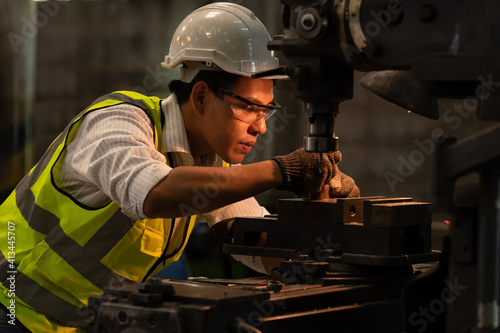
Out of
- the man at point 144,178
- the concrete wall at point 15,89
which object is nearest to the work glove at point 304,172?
the man at point 144,178

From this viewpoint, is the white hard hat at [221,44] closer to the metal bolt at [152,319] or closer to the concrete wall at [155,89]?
the metal bolt at [152,319]

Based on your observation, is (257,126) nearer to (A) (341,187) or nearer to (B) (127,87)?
(A) (341,187)

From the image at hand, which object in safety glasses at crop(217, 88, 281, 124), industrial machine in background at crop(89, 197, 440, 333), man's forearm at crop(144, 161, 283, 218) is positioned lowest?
industrial machine in background at crop(89, 197, 440, 333)

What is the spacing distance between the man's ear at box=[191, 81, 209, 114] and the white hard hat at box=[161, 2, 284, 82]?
5 cm

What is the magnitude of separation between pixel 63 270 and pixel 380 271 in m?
0.80

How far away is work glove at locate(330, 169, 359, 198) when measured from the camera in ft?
6.07

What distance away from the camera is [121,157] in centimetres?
170

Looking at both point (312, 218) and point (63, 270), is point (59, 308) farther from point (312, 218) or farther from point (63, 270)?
point (312, 218)

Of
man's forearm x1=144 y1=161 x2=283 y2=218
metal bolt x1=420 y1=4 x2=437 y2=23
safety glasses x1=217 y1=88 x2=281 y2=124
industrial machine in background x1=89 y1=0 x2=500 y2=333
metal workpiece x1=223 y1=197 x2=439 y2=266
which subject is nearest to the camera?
industrial machine in background x1=89 y1=0 x2=500 y2=333

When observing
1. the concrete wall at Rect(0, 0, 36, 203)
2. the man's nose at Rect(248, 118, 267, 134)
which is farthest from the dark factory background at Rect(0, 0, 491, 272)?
the man's nose at Rect(248, 118, 267, 134)

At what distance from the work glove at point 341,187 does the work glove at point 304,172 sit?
3.0 inches

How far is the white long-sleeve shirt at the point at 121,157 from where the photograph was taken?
1.67 m

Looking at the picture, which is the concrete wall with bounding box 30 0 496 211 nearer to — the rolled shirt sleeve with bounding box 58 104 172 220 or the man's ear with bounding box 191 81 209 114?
the man's ear with bounding box 191 81 209 114

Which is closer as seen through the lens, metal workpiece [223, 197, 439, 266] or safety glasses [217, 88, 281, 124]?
metal workpiece [223, 197, 439, 266]
